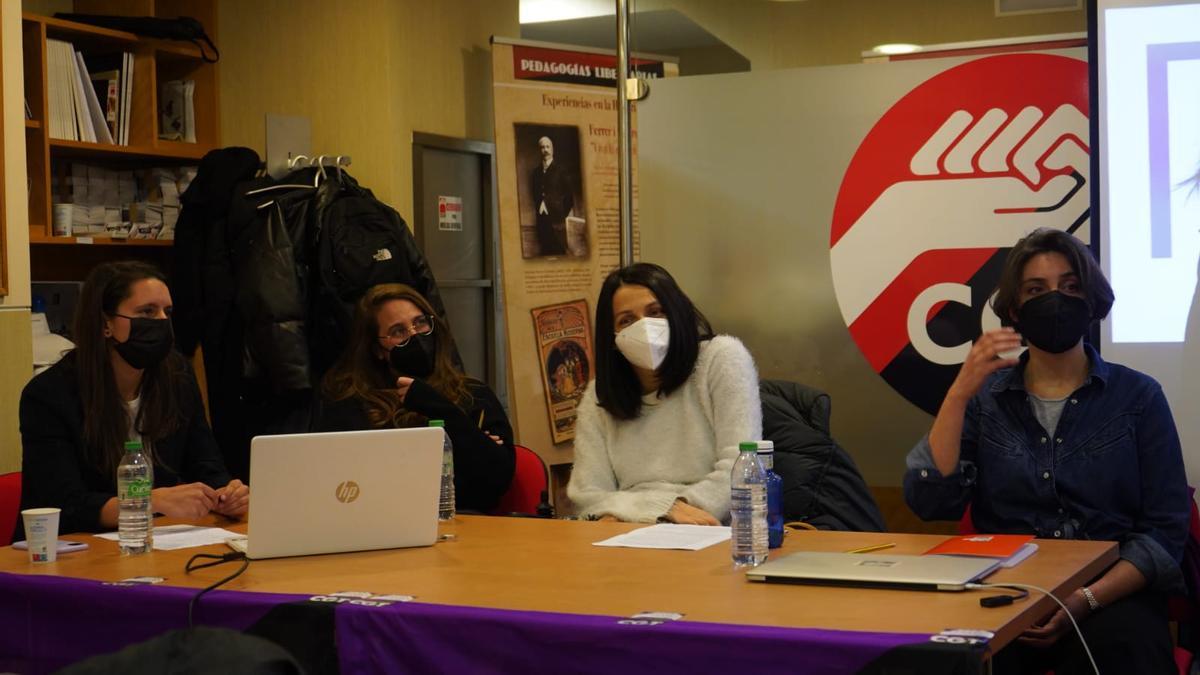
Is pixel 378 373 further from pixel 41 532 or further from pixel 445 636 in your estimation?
pixel 445 636

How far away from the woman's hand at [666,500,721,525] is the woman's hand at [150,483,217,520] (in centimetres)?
109

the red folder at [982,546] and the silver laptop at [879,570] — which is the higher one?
the silver laptop at [879,570]

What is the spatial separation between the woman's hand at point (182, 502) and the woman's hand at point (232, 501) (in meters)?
0.05

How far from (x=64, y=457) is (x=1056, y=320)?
2301 mm

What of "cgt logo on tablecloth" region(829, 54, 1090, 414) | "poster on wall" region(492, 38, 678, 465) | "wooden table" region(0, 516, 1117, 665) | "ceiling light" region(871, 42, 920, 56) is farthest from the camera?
"poster on wall" region(492, 38, 678, 465)

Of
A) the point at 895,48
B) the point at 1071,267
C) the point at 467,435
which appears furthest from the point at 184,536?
the point at 895,48

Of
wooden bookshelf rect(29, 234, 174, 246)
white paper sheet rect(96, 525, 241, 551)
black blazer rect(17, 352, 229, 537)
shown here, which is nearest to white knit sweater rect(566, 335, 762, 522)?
white paper sheet rect(96, 525, 241, 551)

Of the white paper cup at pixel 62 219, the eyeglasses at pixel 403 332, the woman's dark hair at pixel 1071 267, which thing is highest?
the white paper cup at pixel 62 219

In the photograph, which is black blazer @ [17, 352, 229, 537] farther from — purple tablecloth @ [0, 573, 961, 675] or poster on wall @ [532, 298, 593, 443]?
poster on wall @ [532, 298, 593, 443]

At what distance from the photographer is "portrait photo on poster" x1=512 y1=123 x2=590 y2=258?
5.29 metres

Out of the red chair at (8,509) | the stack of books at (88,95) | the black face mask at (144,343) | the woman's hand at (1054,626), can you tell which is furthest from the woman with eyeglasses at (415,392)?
the stack of books at (88,95)

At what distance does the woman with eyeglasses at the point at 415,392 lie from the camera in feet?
12.0

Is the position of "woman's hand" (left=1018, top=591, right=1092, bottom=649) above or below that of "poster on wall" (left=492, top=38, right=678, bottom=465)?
below

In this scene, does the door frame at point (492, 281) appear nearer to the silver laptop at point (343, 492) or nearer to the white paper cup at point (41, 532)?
the silver laptop at point (343, 492)
